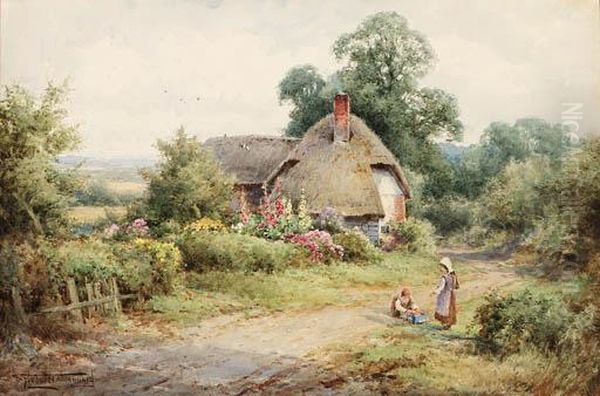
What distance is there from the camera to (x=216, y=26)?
14.6 ft

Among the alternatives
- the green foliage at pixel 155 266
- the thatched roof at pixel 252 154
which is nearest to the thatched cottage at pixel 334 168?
the thatched roof at pixel 252 154

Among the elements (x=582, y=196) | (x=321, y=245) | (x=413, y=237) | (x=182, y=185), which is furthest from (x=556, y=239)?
(x=182, y=185)

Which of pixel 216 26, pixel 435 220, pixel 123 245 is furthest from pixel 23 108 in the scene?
pixel 435 220

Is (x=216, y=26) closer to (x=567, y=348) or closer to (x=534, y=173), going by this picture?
(x=534, y=173)

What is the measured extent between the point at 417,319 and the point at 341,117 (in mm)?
1321

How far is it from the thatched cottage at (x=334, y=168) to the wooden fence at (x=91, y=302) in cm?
105

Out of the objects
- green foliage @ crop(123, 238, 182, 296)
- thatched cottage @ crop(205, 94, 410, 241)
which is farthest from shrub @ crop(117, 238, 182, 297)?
thatched cottage @ crop(205, 94, 410, 241)

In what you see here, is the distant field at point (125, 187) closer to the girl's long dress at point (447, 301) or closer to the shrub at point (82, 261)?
the shrub at point (82, 261)

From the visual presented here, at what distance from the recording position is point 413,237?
416 cm

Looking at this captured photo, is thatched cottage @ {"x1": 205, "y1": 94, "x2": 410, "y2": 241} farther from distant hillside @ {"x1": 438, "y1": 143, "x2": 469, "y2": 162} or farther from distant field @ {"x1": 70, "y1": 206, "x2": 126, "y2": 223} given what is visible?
distant field @ {"x1": 70, "y1": 206, "x2": 126, "y2": 223}

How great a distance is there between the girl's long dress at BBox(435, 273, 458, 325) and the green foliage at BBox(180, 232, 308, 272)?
0.90 metres

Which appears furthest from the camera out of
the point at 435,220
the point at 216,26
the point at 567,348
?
the point at 216,26

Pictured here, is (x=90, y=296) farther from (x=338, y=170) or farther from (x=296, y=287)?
(x=338, y=170)

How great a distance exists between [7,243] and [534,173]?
3.17 m
